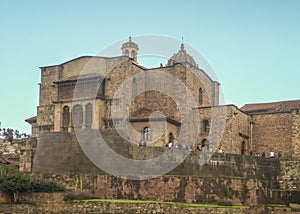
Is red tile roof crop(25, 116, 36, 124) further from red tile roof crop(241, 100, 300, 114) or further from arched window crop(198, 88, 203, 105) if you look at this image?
red tile roof crop(241, 100, 300, 114)

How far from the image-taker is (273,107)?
4694 centimetres

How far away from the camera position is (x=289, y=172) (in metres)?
36.5

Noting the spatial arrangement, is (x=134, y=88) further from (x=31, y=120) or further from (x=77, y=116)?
(x=31, y=120)

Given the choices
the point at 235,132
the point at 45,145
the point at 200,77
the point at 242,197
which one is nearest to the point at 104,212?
the point at 45,145

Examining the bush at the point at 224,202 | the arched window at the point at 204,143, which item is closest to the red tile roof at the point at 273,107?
the arched window at the point at 204,143

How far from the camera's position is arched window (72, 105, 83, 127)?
45.3 m

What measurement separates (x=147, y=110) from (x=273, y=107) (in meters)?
10.6

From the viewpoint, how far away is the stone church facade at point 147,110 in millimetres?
43188

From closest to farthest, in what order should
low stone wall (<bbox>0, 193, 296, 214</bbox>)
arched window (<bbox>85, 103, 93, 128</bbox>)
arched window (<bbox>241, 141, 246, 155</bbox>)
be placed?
low stone wall (<bbox>0, 193, 296, 214</bbox>) → arched window (<bbox>241, 141, 246, 155</bbox>) → arched window (<bbox>85, 103, 93, 128</bbox>)

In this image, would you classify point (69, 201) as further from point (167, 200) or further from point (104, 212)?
point (167, 200)

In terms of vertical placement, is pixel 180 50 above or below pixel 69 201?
above

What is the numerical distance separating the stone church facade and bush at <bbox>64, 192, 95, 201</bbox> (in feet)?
41.1

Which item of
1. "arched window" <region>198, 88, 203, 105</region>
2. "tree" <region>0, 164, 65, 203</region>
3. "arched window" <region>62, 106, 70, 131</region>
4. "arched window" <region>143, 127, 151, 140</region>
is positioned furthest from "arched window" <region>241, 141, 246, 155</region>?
"tree" <region>0, 164, 65, 203</region>

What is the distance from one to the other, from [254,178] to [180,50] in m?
20.6
